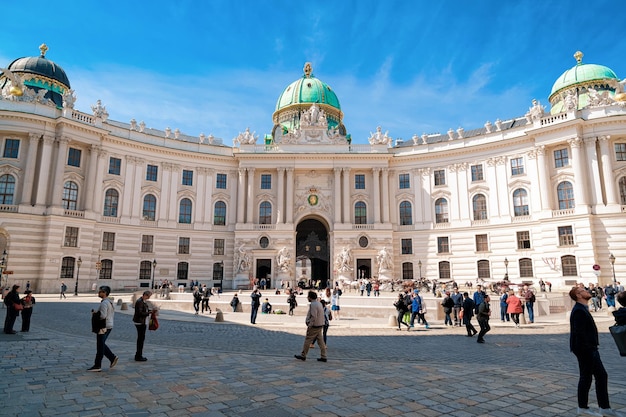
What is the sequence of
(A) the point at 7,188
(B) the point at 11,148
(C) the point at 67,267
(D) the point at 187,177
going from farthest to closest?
(D) the point at 187,177 → (B) the point at 11,148 → (C) the point at 67,267 → (A) the point at 7,188

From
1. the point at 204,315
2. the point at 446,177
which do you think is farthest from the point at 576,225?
the point at 204,315

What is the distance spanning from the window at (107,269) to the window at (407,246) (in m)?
34.1

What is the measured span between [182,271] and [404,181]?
30090 mm

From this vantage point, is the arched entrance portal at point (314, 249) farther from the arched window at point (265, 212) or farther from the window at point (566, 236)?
the window at point (566, 236)

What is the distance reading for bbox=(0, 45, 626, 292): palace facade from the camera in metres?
36.9

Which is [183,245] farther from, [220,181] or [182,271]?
[220,181]

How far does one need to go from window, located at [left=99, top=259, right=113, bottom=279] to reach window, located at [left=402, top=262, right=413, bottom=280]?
33.9 metres

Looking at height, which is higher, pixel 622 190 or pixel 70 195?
pixel 622 190

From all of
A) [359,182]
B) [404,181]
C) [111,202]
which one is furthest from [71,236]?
[404,181]

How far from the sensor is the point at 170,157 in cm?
4634

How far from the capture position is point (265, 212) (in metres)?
48.4

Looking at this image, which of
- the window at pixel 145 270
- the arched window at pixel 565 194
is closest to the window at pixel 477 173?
the arched window at pixel 565 194

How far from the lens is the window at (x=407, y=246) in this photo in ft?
153

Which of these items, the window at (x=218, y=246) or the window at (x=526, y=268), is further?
the window at (x=218, y=246)
